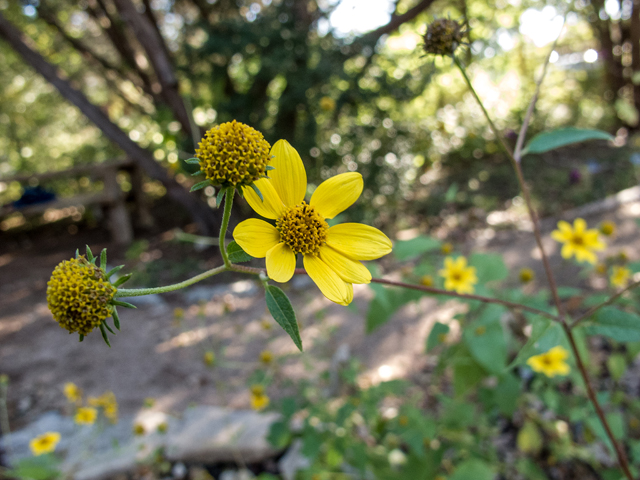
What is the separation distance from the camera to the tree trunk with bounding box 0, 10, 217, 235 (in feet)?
11.9

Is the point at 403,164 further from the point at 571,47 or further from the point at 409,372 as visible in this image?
the point at 571,47

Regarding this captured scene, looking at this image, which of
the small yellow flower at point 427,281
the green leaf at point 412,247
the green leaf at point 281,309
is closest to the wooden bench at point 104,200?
the small yellow flower at point 427,281

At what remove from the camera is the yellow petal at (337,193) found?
0.60 m

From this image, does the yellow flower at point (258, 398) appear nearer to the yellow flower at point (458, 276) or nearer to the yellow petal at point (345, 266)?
the yellow flower at point (458, 276)

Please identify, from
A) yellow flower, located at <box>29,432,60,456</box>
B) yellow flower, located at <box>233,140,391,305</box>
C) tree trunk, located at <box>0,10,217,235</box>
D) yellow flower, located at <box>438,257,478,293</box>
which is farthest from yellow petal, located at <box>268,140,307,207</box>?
tree trunk, located at <box>0,10,217,235</box>

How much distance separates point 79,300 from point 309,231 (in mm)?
288

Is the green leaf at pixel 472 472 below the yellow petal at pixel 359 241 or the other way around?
below

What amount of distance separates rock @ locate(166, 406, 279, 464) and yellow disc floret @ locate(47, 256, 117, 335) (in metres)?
1.33

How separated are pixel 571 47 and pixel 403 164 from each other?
196 inches

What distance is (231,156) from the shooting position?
0.48 metres

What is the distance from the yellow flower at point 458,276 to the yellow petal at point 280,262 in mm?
990

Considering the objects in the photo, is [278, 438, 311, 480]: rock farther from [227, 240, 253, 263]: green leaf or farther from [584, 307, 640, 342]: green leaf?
[227, 240, 253, 263]: green leaf

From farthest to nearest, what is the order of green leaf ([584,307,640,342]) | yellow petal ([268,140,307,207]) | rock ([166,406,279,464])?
rock ([166,406,279,464])
green leaf ([584,307,640,342])
yellow petal ([268,140,307,207])

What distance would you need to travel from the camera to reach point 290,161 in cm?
57
